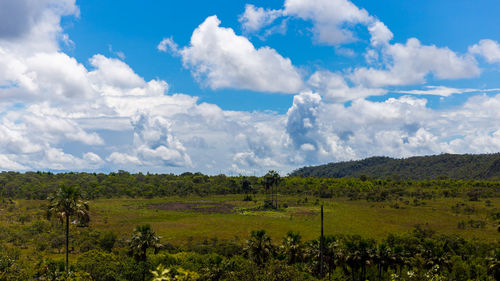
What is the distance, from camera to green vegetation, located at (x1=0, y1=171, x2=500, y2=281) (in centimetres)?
5012

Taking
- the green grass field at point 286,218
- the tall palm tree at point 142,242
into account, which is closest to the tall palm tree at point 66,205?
the tall palm tree at point 142,242

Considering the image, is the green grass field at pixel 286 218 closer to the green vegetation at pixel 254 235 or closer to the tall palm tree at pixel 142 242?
the green vegetation at pixel 254 235

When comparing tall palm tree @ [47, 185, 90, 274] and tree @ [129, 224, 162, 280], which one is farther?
tree @ [129, 224, 162, 280]

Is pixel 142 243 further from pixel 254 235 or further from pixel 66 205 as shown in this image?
pixel 254 235

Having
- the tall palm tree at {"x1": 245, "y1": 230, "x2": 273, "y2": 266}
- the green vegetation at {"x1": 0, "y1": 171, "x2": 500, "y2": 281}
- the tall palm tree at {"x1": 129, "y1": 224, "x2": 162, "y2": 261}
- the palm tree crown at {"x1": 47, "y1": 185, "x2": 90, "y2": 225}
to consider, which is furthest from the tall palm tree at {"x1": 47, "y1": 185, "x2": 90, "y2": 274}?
the tall palm tree at {"x1": 245, "y1": 230, "x2": 273, "y2": 266}

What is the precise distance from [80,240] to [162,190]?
375 ft

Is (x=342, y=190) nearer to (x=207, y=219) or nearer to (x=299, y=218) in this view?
(x=299, y=218)

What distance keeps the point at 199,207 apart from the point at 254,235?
4090 inches

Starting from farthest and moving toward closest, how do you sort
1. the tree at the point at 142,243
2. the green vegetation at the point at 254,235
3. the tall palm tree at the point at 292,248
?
the tall palm tree at the point at 292,248, the tree at the point at 142,243, the green vegetation at the point at 254,235

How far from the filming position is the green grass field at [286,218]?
9706cm

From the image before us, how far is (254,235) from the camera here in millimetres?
52438

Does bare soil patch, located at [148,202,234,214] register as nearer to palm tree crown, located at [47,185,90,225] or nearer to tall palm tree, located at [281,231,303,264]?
tall palm tree, located at [281,231,303,264]

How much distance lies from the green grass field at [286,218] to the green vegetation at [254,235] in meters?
0.35

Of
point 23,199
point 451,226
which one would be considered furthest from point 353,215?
point 23,199
